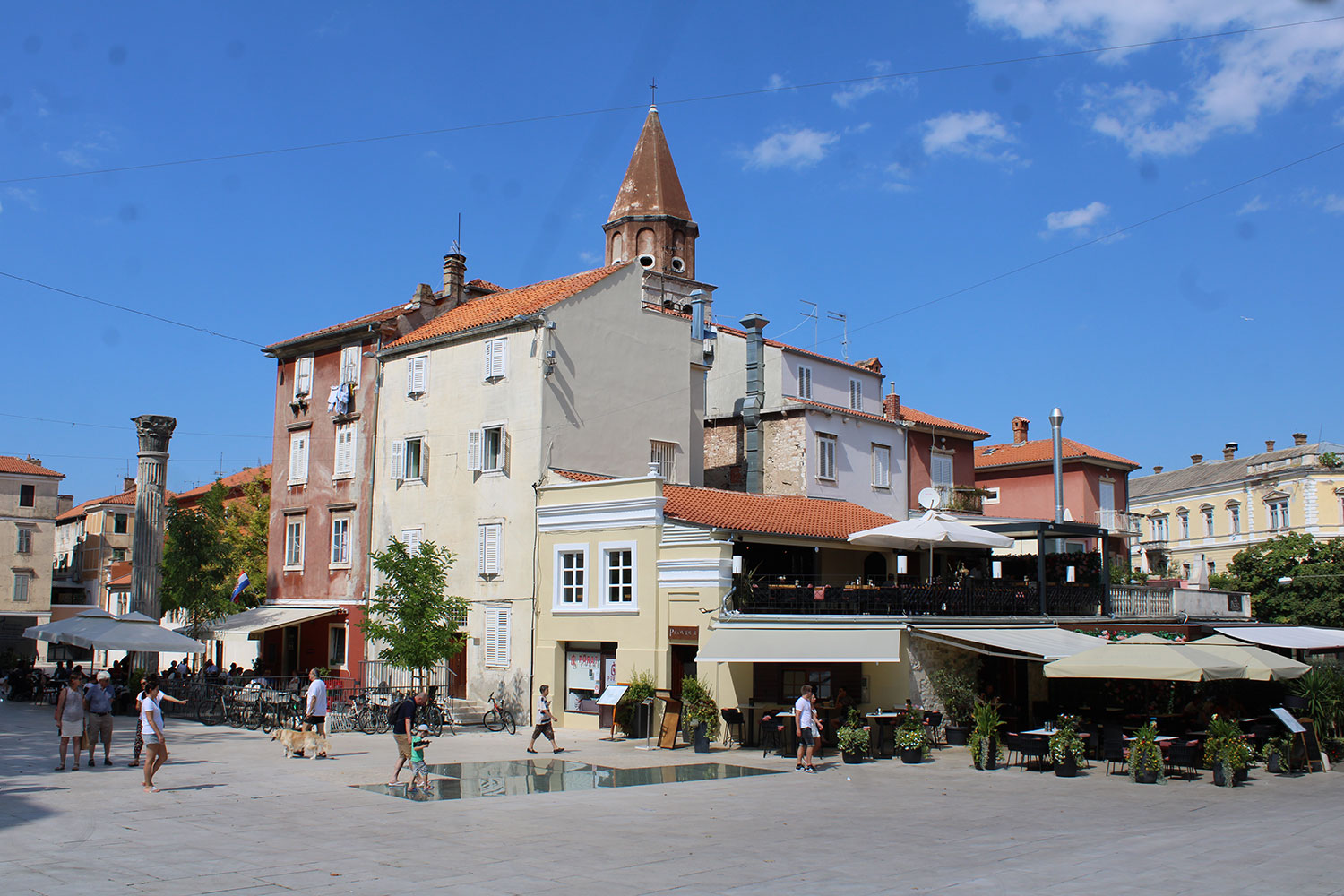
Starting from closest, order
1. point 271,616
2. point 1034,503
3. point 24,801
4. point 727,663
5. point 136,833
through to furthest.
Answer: point 136,833 → point 24,801 → point 727,663 → point 271,616 → point 1034,503

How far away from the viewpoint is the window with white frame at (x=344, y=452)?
3747 centimetres

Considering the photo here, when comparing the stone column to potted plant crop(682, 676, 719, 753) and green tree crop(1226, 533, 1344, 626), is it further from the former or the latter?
green tree crop(1226, 533, 1344, 626)

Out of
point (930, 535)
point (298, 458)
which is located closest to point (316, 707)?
point (930, 535)

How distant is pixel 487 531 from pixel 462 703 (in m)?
4.95

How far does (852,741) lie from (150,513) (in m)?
25.3

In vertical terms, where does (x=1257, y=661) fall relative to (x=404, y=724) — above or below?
above

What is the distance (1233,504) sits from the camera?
7044cm

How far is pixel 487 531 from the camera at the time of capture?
32469mm

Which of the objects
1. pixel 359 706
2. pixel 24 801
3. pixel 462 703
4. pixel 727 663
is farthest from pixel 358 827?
pixel 462 703

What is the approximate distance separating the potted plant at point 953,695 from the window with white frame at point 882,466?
16.1 metres

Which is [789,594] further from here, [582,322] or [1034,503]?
[1034,503]

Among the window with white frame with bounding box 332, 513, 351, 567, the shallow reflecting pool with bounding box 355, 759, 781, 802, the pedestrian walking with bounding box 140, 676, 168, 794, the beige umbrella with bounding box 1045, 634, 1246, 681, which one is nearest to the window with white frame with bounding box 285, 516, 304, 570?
the window with white frame with bounding box 332, 513, 351, 567

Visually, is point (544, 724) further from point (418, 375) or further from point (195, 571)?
point (195, 571)

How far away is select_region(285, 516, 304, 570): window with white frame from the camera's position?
39125 mm
